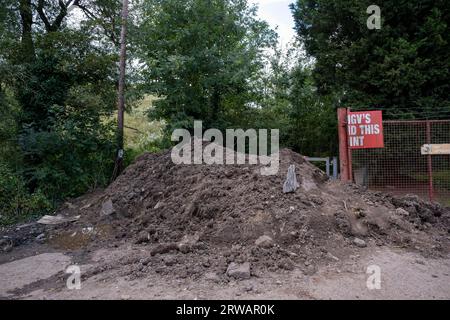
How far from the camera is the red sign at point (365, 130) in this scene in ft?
27.5

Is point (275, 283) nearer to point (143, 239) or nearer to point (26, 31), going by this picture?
point (143, 239)

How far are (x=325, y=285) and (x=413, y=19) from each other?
33.1 ft

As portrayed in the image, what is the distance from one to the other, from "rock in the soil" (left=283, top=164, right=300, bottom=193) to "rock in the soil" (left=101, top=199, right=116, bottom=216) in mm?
3826

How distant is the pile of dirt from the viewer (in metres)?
5.21

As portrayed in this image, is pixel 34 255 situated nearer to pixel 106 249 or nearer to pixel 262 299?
pixel 106 249

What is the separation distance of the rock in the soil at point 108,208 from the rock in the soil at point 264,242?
382cm

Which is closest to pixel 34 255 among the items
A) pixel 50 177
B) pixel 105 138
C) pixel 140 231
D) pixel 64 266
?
pixel 64 266

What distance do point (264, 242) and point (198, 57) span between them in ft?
24.8

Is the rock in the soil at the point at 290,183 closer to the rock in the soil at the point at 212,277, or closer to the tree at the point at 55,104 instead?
the rock in the soil at the point at 212,277

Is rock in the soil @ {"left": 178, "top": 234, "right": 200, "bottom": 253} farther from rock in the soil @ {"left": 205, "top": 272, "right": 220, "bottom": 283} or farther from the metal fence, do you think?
the metal fence

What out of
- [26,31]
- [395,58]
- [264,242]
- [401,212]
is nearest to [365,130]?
[401,212]

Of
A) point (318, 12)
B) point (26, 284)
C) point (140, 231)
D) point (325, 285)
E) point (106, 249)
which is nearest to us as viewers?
point (325, 285)

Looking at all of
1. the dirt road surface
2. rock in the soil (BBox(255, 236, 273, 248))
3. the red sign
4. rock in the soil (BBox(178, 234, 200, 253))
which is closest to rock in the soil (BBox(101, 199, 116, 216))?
the dirt road surface

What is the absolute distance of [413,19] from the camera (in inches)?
446
